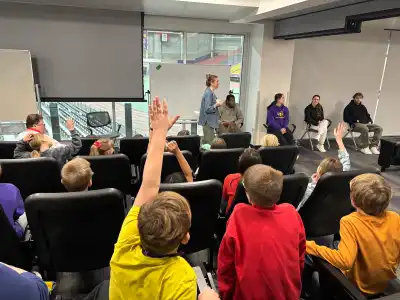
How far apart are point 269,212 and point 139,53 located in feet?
15.8

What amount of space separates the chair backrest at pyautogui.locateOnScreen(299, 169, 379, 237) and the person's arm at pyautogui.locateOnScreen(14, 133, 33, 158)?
2.56 meters

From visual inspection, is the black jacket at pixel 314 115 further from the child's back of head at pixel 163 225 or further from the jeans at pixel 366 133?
the child's back of head at pixel 163 225

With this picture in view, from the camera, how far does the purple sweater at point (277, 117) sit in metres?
5.60

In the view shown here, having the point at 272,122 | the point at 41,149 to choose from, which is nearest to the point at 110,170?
the point at 41,149

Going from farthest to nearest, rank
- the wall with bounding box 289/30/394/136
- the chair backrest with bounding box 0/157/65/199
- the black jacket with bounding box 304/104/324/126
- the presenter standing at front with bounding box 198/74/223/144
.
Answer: the wall with bounding box 289/30/394/136, the black jacket with bounding box 304/104/324/126, the presenter standing at front with bounding box 198/74/223/144, the chair backrest with bounding box 0/157/65/199

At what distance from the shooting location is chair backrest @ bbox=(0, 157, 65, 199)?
2263 millimetres

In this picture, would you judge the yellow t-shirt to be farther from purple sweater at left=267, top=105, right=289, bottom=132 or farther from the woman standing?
the woman standing

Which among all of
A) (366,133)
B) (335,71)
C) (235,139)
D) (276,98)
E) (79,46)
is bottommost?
(366,133)

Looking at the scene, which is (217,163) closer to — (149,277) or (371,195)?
(371,195)

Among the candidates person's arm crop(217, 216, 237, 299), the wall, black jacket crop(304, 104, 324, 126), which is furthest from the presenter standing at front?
person's arm crop(217, 216, 237, 299)

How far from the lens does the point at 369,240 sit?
4.47 ft

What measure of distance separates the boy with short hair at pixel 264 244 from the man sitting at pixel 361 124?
5639mm

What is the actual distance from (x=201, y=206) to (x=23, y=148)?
80.9 inches

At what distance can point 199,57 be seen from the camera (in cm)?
616
